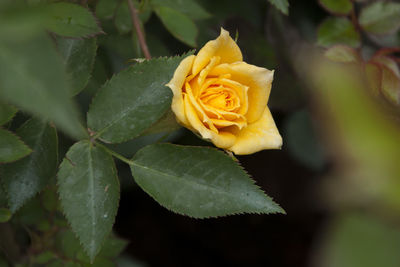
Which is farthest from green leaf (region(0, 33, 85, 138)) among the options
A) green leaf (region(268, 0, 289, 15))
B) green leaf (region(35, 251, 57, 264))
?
green leaf (region(35, 251, 57, 264))

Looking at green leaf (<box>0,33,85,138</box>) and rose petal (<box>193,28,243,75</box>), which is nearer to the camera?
green leaf (<box>0,33,85,138</box>)

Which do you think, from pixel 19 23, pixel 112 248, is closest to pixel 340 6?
pixel 112 248

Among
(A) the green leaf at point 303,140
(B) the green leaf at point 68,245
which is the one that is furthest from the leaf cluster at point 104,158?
(A) the green leaf at point 303,140

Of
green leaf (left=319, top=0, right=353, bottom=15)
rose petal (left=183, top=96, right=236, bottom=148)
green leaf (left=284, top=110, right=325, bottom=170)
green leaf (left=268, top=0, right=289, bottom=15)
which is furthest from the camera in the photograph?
green leaf (left=284, top=110, right=325, bottom=170)

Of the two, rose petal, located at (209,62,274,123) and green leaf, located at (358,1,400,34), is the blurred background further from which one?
rose petal, located at (209,62,274,123)

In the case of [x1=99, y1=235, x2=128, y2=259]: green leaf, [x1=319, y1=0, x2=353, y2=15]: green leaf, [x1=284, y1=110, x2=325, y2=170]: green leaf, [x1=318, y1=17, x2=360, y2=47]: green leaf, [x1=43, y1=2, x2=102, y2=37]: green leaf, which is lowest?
[x1=284, y1=110, x2=325, y2=170]: green leaf

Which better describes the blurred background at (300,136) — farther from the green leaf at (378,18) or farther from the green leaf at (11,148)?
the green leaf at (11,148)

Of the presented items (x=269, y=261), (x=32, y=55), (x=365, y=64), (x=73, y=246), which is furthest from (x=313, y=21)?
(x=32, y=55)

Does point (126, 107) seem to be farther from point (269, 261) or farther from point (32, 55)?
point (269, 261)

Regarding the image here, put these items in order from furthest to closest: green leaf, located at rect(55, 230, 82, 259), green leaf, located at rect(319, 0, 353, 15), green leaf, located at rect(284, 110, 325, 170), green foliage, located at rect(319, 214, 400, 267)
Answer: green leaf, located at rect(284, 110, 325, 170) → green leaf, located at rect(319, 0, 353, 15) → green leaf, located at rect(55, 230, 82, 259) → green foliage, located at rect(319, 214, 400, 267)
